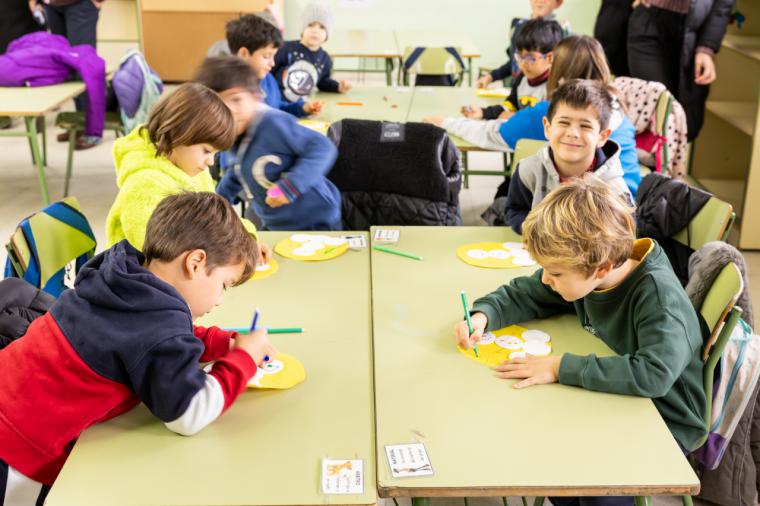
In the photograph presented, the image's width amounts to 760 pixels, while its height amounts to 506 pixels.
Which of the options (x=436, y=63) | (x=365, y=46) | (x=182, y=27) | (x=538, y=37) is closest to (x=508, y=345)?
(x=538, y=37)

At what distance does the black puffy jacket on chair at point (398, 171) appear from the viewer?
286 centimetres

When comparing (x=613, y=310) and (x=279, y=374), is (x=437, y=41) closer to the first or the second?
(x=613, y=310)

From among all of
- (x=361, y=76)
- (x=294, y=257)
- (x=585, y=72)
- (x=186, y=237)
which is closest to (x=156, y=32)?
(x=361, y=76)

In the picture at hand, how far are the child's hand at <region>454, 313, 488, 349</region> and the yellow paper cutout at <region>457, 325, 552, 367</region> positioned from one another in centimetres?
2

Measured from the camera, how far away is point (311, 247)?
2.32 metres

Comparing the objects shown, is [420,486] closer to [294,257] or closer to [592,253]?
[592,253]

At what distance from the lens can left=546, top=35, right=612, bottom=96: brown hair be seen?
3207mm

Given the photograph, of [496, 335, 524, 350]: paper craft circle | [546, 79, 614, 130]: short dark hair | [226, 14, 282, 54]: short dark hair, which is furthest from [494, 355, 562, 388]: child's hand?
[226, 14, 282, 54]: short dark hair

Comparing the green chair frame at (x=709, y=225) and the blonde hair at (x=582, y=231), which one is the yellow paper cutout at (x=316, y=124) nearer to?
the green chair frame at (x=709, y=225)

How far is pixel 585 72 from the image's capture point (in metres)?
3.22

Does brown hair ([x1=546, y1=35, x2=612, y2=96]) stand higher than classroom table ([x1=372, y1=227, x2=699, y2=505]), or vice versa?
brown hair ([x1=546, y1=35, x2=612, y2=96])

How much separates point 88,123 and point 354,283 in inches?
130

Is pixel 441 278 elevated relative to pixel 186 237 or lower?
lower

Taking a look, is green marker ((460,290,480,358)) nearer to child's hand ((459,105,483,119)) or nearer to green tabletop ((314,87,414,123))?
green tabletop ((314,87,414,123))
